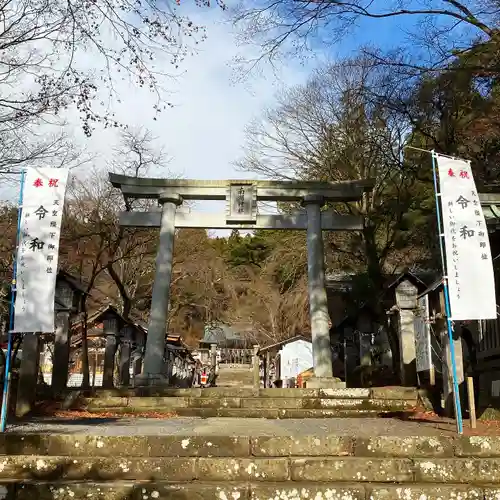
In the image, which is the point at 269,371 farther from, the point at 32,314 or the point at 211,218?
the point at 32,314

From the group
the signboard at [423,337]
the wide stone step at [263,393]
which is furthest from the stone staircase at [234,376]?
the signboard at [423,337]

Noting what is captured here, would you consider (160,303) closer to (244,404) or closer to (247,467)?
(244,404)

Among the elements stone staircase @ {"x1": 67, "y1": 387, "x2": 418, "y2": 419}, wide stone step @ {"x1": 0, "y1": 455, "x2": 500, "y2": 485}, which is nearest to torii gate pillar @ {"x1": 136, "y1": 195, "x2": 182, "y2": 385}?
stone staircase @ {"x1": 67, "y1": 387, "x2": 418, "y2": 419}

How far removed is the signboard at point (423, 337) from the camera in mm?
8618

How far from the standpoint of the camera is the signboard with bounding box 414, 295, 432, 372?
8.62m

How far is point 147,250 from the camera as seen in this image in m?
21.9

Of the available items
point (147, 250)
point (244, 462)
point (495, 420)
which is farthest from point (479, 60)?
point (147, 250)

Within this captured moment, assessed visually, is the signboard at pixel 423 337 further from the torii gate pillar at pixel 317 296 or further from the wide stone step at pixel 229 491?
the wide stone step at pixel 229 491

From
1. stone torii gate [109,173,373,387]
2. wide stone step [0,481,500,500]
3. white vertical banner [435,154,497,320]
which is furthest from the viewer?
stone torii gate [109,173,373,387]

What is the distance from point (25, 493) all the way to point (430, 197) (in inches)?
639

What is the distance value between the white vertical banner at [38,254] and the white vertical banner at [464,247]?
4700mm

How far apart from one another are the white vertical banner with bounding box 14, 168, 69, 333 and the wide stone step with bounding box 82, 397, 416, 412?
136 inches

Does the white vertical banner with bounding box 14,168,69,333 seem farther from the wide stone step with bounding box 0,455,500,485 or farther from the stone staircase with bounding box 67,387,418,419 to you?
the stone staircase with bounding box 67,387,418,419

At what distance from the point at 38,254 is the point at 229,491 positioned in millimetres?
3798
